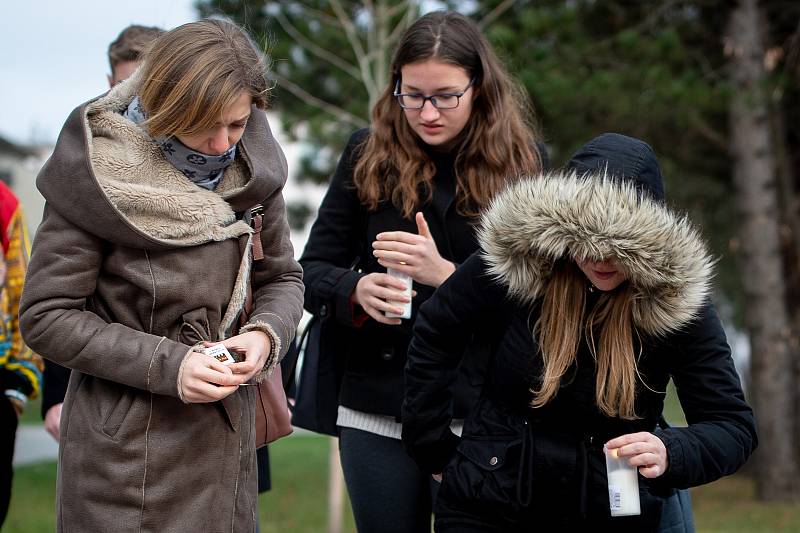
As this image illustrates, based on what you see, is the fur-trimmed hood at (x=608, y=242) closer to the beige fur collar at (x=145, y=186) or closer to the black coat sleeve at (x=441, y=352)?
the black coat sleeve at (x=441, y=352)

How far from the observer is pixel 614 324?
271 centimetres

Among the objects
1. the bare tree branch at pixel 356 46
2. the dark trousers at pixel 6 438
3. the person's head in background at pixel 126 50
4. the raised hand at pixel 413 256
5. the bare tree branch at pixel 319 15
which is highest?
the bare tree branch at pixel 319 15

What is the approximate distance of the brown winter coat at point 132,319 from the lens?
242 centimetres

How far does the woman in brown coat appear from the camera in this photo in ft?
7.95

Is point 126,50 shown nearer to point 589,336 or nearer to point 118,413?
point 118,413

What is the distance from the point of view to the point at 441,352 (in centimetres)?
287

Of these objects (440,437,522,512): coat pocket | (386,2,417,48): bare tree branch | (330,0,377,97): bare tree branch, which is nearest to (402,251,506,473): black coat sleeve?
(440,437,522,512): coat pocket

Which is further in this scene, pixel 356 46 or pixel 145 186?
pixel 356 46

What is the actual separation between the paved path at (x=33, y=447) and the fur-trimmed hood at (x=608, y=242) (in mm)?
12186

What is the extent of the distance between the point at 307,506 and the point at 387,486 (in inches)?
327

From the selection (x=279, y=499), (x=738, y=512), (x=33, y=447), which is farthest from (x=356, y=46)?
(x=33, y=447)

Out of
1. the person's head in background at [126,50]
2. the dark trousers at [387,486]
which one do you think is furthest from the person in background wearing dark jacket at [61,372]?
the dark trousers at [387,486]

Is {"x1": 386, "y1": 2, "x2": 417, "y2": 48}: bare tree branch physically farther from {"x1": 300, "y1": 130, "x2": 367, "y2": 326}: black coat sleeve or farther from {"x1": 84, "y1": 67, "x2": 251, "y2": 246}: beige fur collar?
{"x1": 84, "y1": 67, "x2": 251, "y2": 246}: beige fur collar

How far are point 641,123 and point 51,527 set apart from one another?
6.75 metres
